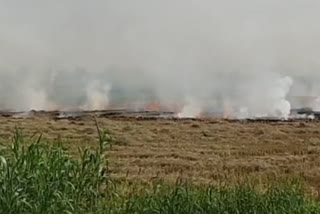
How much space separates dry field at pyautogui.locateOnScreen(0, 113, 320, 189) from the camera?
11305 millimetres

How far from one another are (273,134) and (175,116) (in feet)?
34.3

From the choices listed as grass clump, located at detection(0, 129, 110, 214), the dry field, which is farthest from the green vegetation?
the dry field

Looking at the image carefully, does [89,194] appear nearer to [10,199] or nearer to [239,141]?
[10,199]

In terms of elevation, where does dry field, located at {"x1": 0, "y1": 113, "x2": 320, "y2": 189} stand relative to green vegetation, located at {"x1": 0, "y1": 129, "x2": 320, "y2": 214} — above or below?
above

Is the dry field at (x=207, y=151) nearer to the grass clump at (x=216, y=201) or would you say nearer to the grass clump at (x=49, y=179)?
the grass clump at (x=216, y=201)

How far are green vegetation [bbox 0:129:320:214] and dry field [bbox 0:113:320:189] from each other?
50.4 inches

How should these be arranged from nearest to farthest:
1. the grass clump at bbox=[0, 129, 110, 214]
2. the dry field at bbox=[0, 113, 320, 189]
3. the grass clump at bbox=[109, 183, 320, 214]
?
1. the grass clump at bbox=[0, 129, 110, 214]
2. the grass clump at bbox=[109, 183, 320, 214]
3. the dry field at bbox=[0, 113, 320, 189]

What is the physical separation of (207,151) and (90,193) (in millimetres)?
10598

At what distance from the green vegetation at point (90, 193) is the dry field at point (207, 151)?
1279 millimetres

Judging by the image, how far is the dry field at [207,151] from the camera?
37.1 ft

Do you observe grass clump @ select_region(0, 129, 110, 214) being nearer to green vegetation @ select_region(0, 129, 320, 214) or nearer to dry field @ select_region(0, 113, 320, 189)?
green vegetation @ select_region(0, 129, 320, 214)

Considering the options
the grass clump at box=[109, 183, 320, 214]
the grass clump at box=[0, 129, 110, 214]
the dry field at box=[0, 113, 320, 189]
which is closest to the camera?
the grass clump at box=[0, 129, 110, 214]

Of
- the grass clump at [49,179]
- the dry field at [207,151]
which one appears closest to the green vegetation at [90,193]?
the grass clump at [49,179]

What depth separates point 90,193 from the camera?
213 inches
